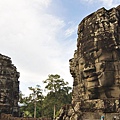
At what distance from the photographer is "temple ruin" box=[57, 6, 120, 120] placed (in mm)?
11633

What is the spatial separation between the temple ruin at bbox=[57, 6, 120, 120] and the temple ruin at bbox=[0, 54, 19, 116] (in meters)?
14.2

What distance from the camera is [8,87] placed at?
2689cm

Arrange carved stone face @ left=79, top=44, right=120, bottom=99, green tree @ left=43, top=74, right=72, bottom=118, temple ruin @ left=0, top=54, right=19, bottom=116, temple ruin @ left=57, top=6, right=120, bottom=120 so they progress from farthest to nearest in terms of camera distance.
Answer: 1. green tree @ left=43, top=74, right=72, bottom=118
2. temple ruin @ left=0, top=54, right=19, bottom=116
3. carved stone face @ left=79, top=44, right=120, bottom=99
4. temple ruin @ left=57, top=6, right=120, bottom=120

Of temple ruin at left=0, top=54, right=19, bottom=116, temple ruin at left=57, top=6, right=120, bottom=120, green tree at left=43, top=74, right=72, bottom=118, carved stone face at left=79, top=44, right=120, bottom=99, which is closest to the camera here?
temple ruin at left=57, top=6, right=120, bottom=120

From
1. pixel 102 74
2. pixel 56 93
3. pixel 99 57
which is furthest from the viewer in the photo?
pixel 56 93

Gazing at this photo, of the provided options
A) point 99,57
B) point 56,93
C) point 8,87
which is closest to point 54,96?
point 56,93

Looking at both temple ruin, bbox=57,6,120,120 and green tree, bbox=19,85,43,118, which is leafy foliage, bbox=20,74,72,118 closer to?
green tree, bbox=19,85,43,118

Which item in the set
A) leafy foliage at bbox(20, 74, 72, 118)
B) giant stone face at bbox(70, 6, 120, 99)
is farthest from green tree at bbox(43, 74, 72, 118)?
giant stone face at bbox(70, 6, 120, 99)

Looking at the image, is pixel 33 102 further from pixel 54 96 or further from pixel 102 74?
pixel 102 74

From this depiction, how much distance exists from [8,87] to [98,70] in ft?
55.3

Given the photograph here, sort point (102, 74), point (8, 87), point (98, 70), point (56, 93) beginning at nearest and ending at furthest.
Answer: point (102, 74)
point (98, 70)
point (8, 87)
point (56, 93)

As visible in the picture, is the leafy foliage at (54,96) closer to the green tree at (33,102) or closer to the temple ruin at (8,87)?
the green tree at (33,102)

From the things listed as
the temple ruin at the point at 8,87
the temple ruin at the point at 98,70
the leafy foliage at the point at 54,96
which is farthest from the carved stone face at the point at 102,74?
the leafy foliage at the point at 54,96

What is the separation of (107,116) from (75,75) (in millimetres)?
4444
